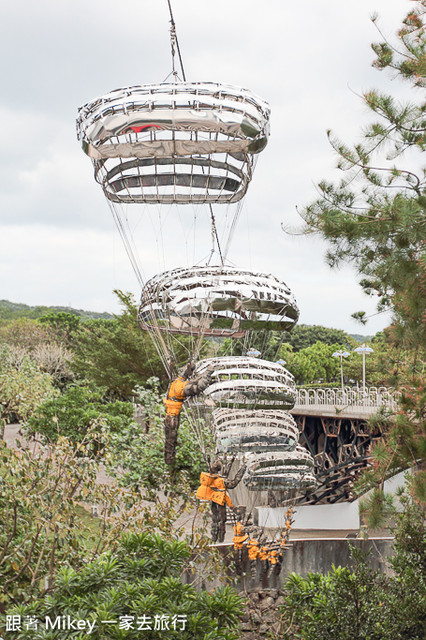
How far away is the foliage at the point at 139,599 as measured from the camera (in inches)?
182

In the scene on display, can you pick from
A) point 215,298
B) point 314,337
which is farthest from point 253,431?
point 314,337

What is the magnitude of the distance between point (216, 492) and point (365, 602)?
152 inches

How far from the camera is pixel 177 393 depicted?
31.0 feet

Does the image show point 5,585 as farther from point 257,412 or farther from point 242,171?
point 242,171

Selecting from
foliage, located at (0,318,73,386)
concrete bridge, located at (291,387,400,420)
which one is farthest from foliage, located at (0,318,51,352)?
concrete bridge, located at (291,387,400,420)

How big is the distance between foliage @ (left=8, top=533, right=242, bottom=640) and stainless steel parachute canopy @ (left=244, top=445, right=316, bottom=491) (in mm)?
4437

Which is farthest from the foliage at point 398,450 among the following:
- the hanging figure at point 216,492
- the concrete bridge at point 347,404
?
the concrete bridge at point 347,404

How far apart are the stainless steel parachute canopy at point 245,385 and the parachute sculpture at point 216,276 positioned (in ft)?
0.05

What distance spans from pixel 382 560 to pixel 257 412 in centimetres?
280

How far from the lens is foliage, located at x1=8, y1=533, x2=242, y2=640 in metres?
4.61

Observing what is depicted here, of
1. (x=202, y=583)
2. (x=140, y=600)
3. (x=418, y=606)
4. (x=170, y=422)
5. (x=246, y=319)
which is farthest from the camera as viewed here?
(x=246, y=319)

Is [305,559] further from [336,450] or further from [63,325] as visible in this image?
[63,325]

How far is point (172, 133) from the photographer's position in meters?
8.39

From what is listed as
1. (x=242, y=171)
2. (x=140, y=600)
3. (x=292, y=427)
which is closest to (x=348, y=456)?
(x=292, y=427)
